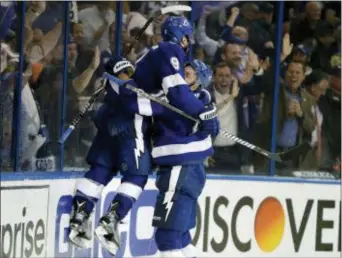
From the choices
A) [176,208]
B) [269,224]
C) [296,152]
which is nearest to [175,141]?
[176,208]

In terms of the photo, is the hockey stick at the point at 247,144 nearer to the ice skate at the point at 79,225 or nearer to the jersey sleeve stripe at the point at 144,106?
the jersey sleeve stripe at the point at 144,106

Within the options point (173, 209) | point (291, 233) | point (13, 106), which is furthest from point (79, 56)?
point (291, 233)

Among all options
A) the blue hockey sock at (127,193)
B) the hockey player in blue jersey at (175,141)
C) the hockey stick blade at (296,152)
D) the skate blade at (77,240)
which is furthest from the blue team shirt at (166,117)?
the hockey stick blade at (296,152)

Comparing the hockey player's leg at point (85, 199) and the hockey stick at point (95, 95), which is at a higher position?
the hockey stick at point (95, 95)

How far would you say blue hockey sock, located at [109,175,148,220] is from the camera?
685cm

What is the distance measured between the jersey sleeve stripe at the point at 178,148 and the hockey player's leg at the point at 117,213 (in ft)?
0.52

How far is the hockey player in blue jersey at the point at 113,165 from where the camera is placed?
685 cm

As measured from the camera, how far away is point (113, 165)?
703 centimetres

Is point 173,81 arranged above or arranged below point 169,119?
above

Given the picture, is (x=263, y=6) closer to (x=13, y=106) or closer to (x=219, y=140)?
(x=219, y=140)

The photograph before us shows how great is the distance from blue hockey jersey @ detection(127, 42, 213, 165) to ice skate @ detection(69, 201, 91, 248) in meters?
0.47

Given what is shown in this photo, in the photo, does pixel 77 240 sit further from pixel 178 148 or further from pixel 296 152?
pixel 296 152

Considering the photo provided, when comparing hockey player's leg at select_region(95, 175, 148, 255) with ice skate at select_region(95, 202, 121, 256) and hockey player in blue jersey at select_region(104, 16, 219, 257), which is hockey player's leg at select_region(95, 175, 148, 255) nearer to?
ice skate at select_region(95, 202, 121, 256)

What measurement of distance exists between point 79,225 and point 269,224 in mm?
2014
